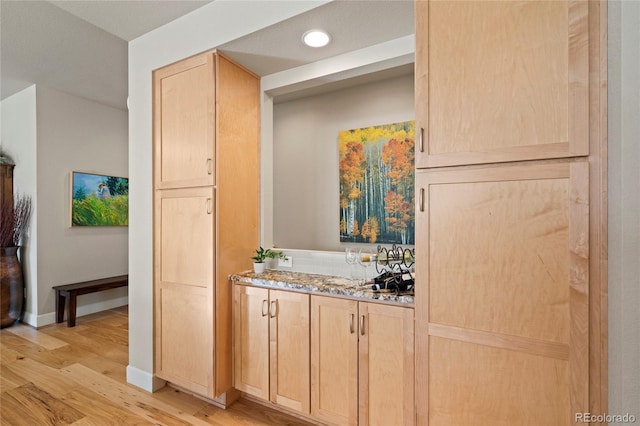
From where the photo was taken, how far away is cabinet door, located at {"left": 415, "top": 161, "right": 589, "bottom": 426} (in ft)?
3.85

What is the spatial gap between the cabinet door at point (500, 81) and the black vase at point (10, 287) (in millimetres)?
4509

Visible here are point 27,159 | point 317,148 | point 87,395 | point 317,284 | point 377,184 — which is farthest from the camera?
point 27,159

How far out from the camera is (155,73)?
7.73ft

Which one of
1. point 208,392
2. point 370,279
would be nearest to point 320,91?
point 370,279

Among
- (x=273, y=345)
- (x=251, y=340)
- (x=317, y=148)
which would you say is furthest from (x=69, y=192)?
(x=273, y=345)

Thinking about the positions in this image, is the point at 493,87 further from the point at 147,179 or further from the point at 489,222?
the point at 147,179

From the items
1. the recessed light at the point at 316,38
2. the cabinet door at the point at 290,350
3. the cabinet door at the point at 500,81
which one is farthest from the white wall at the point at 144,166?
the cabinet door at the point at 500,81

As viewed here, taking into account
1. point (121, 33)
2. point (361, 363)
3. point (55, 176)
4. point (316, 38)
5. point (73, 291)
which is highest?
point (121, 33)

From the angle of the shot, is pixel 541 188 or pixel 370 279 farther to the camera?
pixel 370 279

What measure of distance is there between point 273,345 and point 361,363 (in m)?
0.58

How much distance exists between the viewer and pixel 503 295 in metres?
1.28

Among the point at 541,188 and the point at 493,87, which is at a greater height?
the point at 493,87

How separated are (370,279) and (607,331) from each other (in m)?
1.10

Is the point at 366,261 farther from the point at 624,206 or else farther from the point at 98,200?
the point at 98,200
